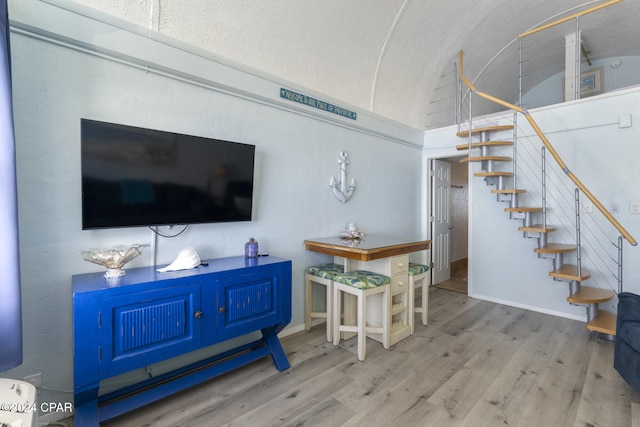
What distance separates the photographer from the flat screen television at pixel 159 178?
5.65 feet

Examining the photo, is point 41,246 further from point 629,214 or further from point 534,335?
point 629,214

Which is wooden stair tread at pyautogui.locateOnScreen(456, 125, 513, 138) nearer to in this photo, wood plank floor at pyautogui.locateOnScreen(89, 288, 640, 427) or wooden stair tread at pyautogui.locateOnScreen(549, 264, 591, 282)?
wooden stair tread at pyautogui.locateOnScreen(549, 264, 591, 282)

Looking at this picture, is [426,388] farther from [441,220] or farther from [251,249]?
[441,220]

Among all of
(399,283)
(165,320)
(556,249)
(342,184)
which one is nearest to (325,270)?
(399,283)

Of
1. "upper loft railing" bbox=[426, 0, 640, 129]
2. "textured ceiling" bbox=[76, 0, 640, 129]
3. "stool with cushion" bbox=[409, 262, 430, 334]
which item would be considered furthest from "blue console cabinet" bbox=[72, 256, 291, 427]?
"upper loft railing" bbox=[426, 0, 640, 129]

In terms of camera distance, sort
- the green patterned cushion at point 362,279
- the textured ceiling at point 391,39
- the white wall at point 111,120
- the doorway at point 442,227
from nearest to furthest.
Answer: the white wall at point 111,120 < the textured ceiling at point 391,39 < the green patterned cushion at point 362,279 < the doorway at point 442,227

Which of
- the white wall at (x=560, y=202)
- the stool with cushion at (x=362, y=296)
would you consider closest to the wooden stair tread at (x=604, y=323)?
the white wall at (x=560, y=202)

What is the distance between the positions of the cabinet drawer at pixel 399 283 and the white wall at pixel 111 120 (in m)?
0.86

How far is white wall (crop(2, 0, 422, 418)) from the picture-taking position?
167 centimetres

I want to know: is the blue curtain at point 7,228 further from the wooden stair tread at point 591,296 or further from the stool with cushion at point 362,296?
the wooden stair tread at point 591,296

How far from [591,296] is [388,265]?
2.07 meters

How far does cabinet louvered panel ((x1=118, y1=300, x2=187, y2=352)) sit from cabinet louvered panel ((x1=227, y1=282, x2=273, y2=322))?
1.05 feet

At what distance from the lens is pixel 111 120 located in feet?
6.31

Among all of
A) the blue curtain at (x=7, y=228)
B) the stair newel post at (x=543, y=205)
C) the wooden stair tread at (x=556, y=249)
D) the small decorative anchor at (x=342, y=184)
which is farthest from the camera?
the small decorative anchor at (x=342, y=184)
